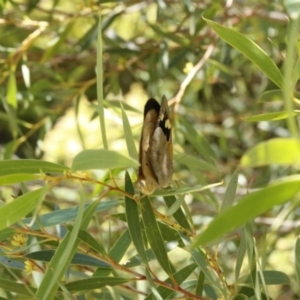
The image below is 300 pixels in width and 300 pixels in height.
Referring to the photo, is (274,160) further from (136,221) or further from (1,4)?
(1,4)

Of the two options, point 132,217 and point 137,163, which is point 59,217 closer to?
point 132,217

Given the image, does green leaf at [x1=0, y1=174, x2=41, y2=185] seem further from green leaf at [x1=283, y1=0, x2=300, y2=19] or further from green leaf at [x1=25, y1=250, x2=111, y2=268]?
green leaf at [x1=283, y1=0, x2=300, y2=19]

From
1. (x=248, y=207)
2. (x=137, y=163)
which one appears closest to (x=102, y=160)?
(x=137, y=163)

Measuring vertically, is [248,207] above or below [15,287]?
above

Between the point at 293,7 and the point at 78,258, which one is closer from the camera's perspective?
the point at 293,7

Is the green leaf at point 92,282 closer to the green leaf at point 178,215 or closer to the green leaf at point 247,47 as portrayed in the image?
the green leaf at point 178,215

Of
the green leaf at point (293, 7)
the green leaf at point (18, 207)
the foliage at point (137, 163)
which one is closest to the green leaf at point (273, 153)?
the foliage at point (137, 163)
